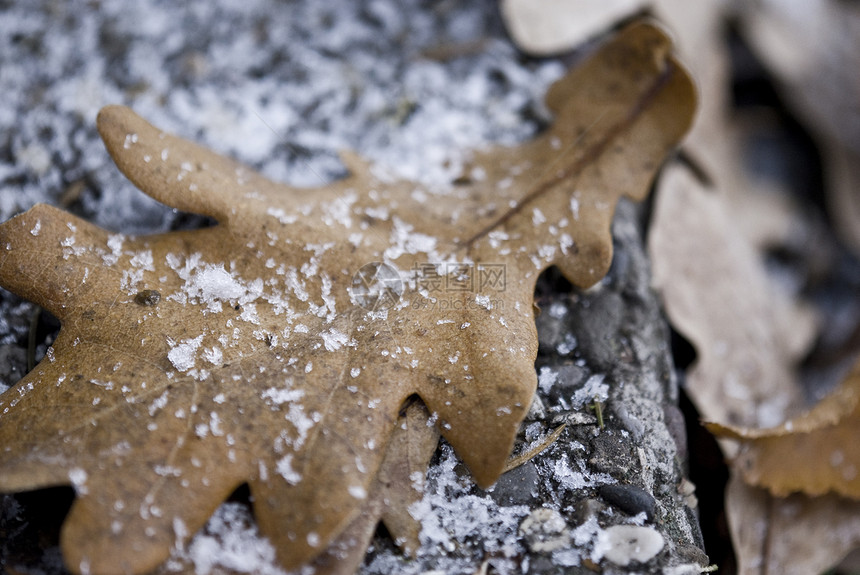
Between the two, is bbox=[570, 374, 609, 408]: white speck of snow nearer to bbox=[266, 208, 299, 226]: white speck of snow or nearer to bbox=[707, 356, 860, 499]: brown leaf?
bbox=[707, 356, 860, 499]: brown leaf

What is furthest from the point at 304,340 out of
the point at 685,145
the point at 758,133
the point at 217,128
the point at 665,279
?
the point at 758,133

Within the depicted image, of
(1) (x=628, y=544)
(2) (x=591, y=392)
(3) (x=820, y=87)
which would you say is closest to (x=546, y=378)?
(2) (x=591, y=392)

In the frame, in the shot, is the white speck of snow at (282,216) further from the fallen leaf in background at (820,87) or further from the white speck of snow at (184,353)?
the fallen leaf in background at (820,87)

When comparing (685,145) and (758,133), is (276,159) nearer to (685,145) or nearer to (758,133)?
(685,145)

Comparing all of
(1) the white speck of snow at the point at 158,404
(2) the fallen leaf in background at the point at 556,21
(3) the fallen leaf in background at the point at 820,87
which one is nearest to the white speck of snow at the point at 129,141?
(1) the white speck of snow at the point at 158,404

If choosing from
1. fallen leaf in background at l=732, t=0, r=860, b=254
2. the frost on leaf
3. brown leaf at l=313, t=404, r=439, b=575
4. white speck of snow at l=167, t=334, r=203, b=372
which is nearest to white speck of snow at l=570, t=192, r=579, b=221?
the frost on leaf

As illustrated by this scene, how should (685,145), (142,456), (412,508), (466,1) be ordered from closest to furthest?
(142,456) < (412,508) < (685,145) < (466,1)
